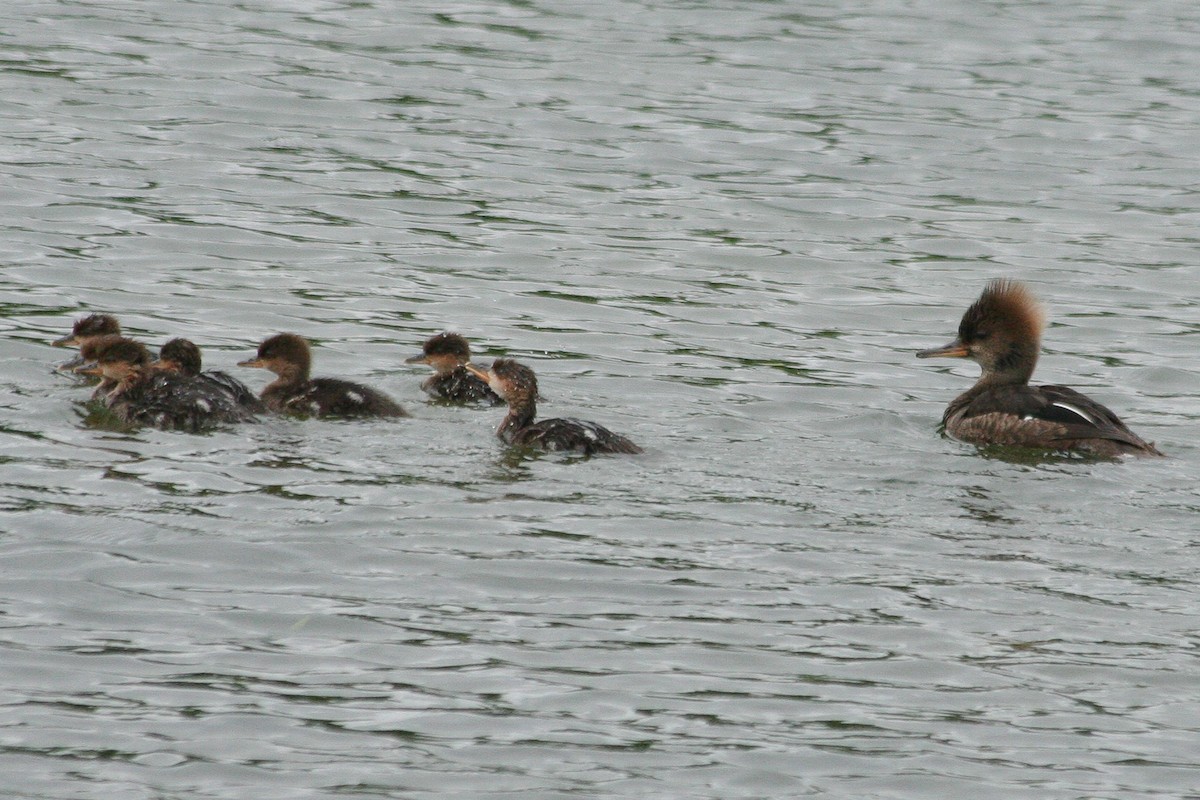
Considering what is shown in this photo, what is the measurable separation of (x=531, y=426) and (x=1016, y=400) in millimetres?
2101

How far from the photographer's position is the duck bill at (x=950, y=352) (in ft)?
30.3

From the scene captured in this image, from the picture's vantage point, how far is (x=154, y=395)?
782 centimetres

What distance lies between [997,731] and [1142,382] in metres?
4.78

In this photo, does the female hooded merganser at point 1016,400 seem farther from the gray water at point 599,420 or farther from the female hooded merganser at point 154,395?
the female hooded merganser at point 154,395

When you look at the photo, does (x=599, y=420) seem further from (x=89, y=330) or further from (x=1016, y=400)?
(x=89, y=330)

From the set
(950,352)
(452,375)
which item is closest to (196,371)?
(452,375)

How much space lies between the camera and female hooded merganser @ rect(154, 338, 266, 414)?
8.09 meters

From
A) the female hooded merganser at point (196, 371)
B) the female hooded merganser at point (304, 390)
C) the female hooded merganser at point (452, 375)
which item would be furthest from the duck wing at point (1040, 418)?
the female hooded merganser at point (196, 371)

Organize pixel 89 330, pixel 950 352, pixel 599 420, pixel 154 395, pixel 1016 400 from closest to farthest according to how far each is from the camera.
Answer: pixel 154 395
pixel 599 420
pixel 1016 400
pixel 89 330
pixel 950 352

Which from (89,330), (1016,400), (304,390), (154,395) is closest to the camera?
(154,395)

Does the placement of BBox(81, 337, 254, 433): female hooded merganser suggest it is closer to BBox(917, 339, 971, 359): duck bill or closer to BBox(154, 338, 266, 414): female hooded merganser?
BBox(154, 338, 266, 414): female hooded merganser

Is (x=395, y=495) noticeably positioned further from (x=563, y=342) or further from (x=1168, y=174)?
(x=1168, y=174)

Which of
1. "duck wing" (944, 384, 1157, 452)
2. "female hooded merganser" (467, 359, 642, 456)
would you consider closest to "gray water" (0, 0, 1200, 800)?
"female hooded merganser" (467, 359, 642, 456)

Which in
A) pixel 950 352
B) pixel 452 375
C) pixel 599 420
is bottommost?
pixel 599 420
